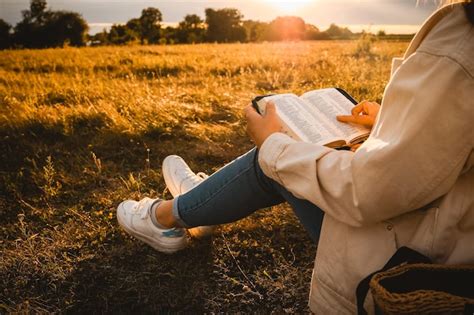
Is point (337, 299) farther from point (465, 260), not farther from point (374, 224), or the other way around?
point (465, 260)

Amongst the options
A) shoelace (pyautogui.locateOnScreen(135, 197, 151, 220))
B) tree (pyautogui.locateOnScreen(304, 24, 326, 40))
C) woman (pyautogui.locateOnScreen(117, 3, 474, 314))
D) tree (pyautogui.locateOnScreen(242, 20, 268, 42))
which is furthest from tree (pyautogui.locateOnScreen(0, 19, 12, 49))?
woman (pyautogui.locateOnScreen(117, 3, 474, 314))

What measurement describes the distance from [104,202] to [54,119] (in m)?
1.67

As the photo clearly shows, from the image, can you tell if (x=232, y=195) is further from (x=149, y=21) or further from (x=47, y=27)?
(x=149, y=21)

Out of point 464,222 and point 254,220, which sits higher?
point 464,222

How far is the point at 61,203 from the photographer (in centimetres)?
279

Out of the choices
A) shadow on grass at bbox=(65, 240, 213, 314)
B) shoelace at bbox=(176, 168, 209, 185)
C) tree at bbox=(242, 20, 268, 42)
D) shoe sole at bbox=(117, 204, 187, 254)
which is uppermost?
tree at bbox=(242, 20, 268, 42)

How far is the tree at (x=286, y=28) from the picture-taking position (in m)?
44.8

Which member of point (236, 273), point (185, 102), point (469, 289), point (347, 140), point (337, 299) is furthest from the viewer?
point (185, 102)

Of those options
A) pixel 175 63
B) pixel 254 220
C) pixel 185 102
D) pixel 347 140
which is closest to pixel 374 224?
pixel 347 140

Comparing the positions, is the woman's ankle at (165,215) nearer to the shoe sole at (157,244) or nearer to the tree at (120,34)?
the shoe sole at (157,244)

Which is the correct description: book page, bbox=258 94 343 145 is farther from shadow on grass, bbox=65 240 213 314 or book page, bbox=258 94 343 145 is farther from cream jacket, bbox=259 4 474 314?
shadow on grass, bbox=65 240 213 314

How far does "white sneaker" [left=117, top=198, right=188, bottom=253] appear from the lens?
7.06ft

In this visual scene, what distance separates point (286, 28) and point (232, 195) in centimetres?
4770

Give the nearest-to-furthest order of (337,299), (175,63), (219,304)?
1. (337,299)
2. (219,304)
3. (175,63)
